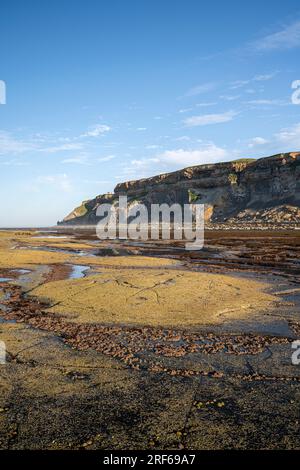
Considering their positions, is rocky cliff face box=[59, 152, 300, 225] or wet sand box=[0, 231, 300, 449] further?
rocky cliff face box=[59, 152, 300, 225]

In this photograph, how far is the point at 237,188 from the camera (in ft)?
342

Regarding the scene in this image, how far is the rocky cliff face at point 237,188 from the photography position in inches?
3548

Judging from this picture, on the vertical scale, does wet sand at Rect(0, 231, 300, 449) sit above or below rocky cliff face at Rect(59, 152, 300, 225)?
below

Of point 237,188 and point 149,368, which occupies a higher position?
point 237,188

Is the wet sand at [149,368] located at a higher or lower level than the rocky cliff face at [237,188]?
lower

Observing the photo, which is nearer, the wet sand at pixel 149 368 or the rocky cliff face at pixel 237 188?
the wet sand at pixel 149 368

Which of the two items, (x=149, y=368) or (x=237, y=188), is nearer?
(x=149, y=368)

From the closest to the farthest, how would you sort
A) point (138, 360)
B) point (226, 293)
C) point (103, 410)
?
point (103, 410)
point (138, 360)
point (226, 293)

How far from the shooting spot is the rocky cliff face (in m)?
90.1
